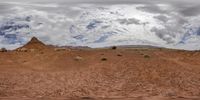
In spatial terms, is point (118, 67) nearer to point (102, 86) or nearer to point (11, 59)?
point (102, 86)

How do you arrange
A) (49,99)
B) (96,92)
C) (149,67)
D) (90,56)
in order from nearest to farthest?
(49,99), (96,92), (149,67), (90,56)

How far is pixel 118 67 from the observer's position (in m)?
35.0

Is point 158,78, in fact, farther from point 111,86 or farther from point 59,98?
point 59,98

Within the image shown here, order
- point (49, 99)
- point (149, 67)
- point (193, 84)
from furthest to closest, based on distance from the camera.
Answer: point (149, 67) < point (193, 84) < point (49, 99)

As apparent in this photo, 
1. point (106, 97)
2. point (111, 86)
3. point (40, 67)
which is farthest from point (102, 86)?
point (40, 67)

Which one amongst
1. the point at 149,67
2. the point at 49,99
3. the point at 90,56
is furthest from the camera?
the point at 90,56

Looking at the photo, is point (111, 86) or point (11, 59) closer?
point (111, 86)

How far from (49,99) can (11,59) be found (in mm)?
14632

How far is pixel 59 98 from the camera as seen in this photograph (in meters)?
27.0

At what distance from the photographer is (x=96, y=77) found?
32.3 metres

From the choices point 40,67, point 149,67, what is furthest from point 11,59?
point 149,67

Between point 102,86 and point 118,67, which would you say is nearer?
point 102,86

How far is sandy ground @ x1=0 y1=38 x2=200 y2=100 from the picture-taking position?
28547 mm

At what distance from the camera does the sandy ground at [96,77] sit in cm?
2855
